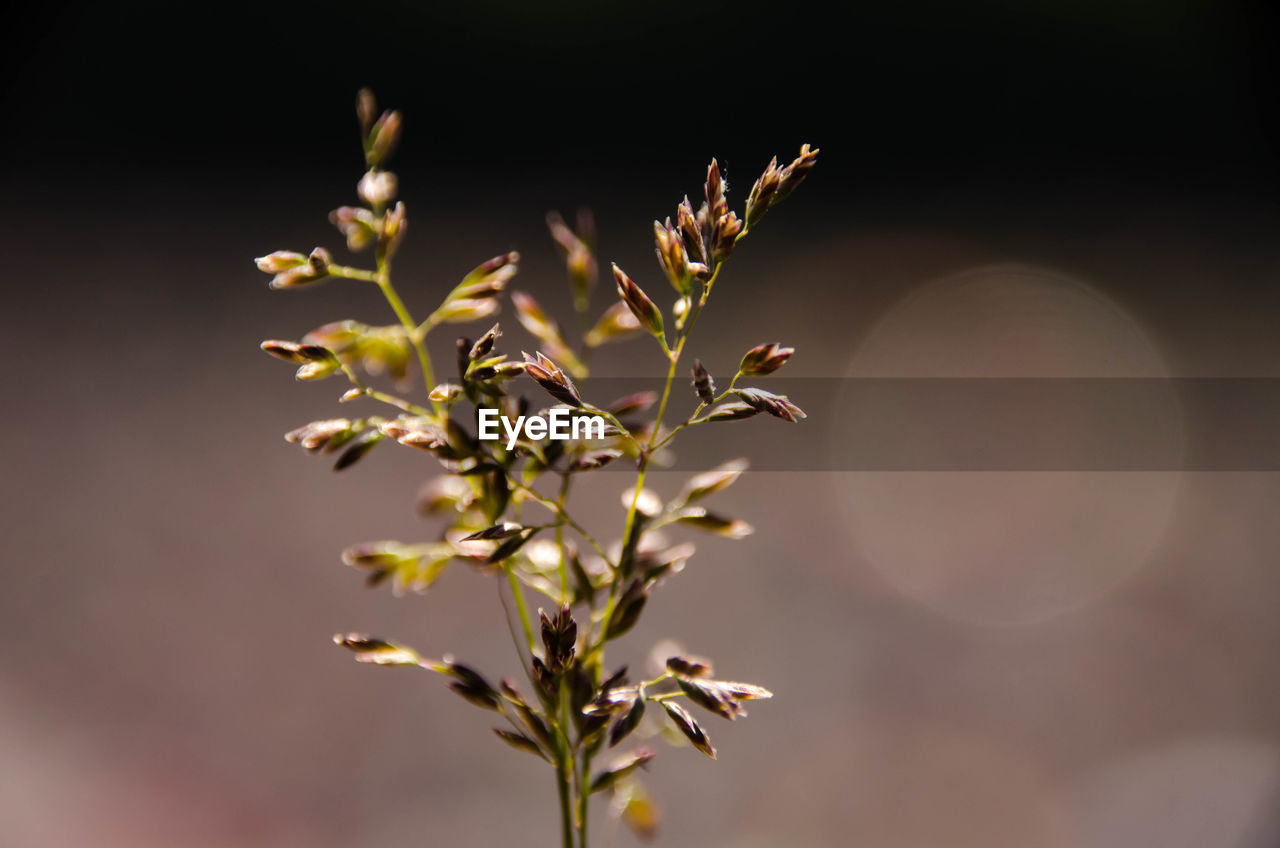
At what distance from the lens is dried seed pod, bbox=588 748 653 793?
38 centimetres

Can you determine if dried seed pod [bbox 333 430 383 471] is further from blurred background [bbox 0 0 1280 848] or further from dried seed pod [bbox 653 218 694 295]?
blurred background [bbox 0 0 1280 848]

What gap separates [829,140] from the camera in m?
1.35

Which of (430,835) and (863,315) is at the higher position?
(863,315)

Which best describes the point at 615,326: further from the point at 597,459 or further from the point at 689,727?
the point at 689,727

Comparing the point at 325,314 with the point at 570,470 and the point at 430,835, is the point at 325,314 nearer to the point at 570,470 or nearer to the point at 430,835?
the point at 430,835

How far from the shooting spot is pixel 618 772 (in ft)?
1.26

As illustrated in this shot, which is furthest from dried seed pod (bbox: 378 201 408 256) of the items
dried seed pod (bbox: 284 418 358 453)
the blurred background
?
the blurred background

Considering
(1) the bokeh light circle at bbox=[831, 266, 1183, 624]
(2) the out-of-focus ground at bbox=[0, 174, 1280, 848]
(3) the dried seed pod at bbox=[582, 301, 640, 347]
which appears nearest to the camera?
(3) the dried seed pod at bbox=[582, 301, 640, 347]

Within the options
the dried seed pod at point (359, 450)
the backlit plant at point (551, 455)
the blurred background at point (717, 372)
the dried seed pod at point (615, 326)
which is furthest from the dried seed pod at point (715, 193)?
the blurred background at point (717, 372)

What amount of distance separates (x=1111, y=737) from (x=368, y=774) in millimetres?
1274

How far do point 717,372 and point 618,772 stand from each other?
107 centimetres

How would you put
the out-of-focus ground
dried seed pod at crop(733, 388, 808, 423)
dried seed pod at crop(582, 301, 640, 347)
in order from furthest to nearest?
the out-of-focus ground
dried seed pod at crop(582, 301, 640, 347)
dried seed pod at crop(733, 388, 808, 423)

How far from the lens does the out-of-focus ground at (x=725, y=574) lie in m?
1.05

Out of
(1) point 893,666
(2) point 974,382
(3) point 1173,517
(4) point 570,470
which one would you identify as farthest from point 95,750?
(3) point 1173,517
